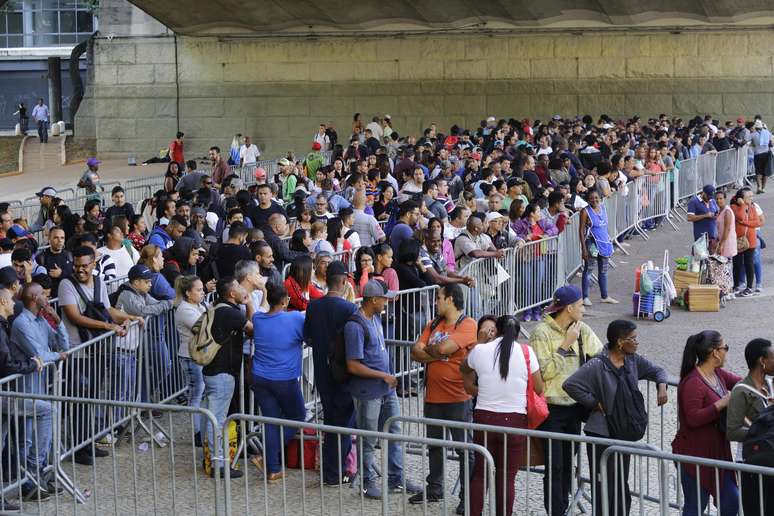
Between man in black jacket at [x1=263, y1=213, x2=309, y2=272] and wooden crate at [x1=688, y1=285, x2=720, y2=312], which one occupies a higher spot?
man in black jacket at [x1=263, y1=213, x2=309, y2=272]

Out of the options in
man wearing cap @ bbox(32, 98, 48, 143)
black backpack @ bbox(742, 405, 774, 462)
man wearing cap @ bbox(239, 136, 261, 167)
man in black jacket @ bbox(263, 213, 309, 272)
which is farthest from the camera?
man wearing cap @ bbox(32, 98, 48, 143)

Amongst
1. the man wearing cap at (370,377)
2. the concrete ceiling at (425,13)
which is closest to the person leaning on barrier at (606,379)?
the man wearing cap at (370,377)

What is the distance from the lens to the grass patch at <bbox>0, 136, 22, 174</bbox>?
41.9 meters

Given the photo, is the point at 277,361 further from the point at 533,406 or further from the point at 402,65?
the point at 402,65

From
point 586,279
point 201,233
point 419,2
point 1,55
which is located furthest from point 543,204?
point 1,55

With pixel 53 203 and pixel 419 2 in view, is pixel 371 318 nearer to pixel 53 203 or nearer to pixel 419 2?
pixel 53 203

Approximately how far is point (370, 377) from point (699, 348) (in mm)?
2276

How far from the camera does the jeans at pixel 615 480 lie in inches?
288

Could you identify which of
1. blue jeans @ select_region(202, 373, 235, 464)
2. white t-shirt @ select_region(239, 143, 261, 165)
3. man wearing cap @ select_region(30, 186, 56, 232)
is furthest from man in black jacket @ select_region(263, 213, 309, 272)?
white t-shirt @ select_region(239, 143, 261, 165)

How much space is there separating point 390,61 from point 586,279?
2205 centimetres

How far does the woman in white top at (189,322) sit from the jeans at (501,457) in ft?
8.81

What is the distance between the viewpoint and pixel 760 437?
23.3 feet

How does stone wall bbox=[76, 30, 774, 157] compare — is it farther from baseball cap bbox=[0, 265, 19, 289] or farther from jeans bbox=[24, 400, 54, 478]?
jeans bbox=[24, 400, 54, 478]

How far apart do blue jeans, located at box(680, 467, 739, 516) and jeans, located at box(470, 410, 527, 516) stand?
999 millimetres
